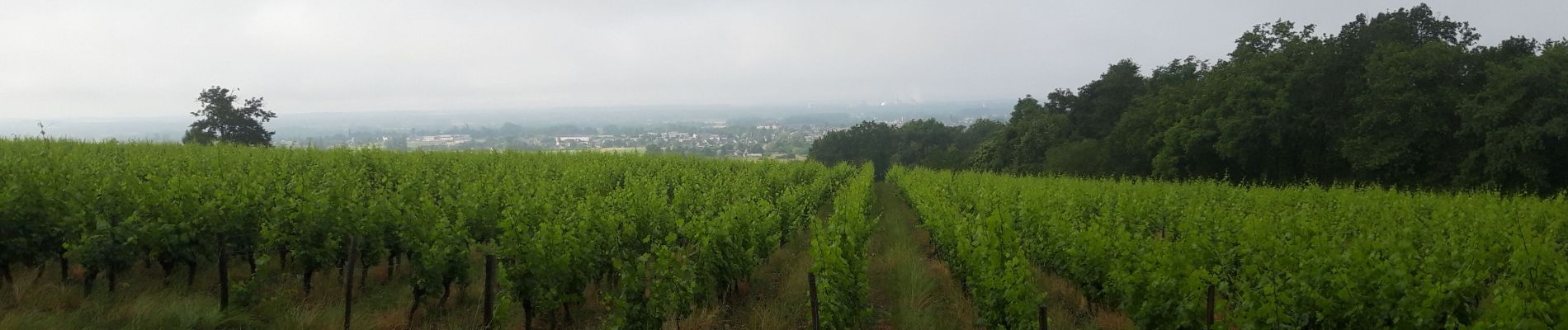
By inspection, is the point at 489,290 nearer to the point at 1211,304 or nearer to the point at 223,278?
the point at 223,278

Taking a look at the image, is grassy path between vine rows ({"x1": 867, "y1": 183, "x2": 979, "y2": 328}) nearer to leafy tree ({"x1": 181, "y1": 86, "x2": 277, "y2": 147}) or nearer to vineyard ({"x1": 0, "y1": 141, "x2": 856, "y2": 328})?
vineyard ({"x1": 0, "y1": 141, "x2": 856, "y2": 328})

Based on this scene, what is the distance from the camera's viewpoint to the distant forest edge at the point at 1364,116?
20.1m

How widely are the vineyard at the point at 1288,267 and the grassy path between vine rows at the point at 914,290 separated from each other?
1.61ft

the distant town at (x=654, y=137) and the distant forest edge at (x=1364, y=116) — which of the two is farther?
the distant town at (x=654, y=137)

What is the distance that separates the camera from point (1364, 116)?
2391cm

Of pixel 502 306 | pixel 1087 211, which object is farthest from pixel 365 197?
pixel 1087 211

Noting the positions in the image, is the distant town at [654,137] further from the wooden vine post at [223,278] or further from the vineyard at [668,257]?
the wooden vine post at [223,278]

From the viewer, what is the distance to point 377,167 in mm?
12562

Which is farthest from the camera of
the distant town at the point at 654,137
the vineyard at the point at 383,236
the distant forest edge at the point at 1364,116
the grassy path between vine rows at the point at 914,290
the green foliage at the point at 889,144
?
the green foliage at the point at 889,144

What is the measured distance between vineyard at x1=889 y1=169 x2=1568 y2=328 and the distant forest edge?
14.6 metres

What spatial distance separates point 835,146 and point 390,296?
68.6 metres

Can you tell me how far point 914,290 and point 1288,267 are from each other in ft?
11.9

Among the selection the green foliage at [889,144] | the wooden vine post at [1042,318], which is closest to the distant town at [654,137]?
the green foliage at [889,144]

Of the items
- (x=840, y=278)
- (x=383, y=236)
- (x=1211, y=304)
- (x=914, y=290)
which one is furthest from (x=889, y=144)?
(x=1211, y=304)
